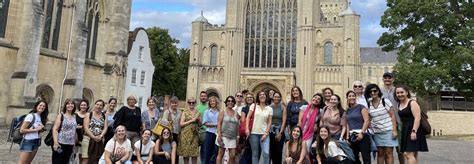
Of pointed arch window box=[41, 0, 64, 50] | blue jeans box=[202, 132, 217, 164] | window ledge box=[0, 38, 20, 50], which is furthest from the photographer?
pointed arch window box=[41, 0, 64, 50]

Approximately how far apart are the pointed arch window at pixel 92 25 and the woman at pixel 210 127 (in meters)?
16.2

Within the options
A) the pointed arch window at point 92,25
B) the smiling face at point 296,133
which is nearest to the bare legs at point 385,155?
the smiling face at point 296,133

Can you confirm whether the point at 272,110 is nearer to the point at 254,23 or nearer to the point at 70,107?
the point at 70,107

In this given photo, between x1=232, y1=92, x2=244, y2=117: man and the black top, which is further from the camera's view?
x1=232, y1=92, x2=244, y2=117: man

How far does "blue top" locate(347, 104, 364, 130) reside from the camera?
5785 mm

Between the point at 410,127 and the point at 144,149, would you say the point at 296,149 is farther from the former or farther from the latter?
the point at 144,149

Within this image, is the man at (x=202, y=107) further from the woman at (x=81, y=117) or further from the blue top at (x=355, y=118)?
the blue top at (x=355, y=118)

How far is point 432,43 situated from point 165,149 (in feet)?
58.8

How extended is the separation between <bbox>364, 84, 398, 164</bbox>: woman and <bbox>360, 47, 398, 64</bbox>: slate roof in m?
61.3

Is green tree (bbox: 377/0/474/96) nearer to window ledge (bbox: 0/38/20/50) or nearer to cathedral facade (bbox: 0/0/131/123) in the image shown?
cathedral facade (bbox: 0/0/131/123)

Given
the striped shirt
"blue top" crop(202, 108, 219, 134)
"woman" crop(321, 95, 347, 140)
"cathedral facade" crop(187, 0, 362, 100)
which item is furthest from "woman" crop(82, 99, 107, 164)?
"cathedral facade" crop(187, 0, 362, 100)

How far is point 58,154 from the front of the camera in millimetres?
6223

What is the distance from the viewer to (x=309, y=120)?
6254 millimetres

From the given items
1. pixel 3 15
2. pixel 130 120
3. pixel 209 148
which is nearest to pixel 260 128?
pixel 209 148
